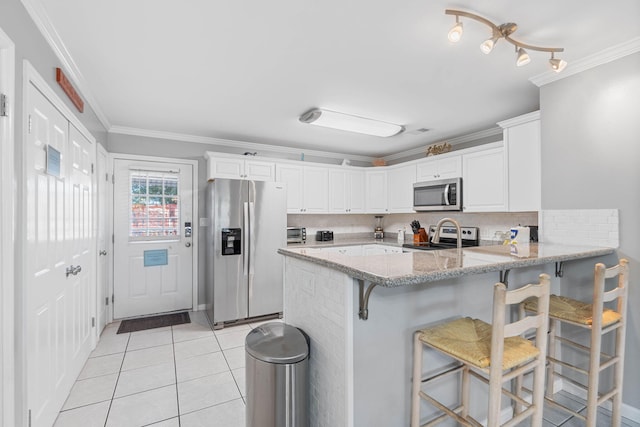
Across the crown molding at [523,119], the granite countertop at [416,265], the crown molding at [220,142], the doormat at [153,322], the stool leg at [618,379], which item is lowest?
the doormat at [153,322]

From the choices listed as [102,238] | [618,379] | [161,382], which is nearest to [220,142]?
[102,238]

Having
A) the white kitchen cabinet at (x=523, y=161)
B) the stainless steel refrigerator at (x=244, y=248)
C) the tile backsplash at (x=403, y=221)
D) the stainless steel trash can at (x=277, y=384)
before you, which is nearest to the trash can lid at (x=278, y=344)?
the stainless steel trash can at (x=277, y=384)

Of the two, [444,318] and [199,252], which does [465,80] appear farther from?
A: [199,252]

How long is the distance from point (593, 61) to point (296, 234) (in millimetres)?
3603

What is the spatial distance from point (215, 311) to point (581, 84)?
3.95 metres

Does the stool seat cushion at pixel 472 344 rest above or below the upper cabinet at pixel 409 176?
below

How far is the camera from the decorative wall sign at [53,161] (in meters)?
1.80

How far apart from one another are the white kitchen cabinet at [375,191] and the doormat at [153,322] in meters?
3.08

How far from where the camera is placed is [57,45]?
193cm

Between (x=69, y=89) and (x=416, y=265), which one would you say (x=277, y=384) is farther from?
(x=69, y=89)

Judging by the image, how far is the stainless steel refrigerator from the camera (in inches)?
141

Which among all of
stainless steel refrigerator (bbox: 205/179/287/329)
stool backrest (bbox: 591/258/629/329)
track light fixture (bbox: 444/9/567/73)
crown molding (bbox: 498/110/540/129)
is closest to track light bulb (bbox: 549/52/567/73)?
track light fixture (bbox: 444/9/567/73)

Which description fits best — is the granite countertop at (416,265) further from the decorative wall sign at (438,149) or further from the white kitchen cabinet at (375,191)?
the white kitchen cabinet at (375,191)

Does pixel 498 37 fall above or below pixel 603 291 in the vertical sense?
above
